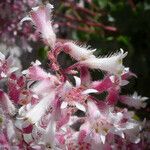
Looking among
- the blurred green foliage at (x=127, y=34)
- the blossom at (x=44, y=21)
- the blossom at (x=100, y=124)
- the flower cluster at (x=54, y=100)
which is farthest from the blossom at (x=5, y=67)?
the blurred green foliage at (x=127, y=34)

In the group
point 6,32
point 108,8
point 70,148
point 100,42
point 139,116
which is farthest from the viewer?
point 108,8

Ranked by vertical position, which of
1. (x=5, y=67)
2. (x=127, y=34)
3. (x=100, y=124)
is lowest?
(x=127, y=34)

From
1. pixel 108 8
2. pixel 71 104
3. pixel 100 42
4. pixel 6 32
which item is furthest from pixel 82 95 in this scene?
pixel 108 8

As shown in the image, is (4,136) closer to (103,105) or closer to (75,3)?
(103,105)

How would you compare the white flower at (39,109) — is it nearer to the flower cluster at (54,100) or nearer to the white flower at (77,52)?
the flower cluster at (54,100)

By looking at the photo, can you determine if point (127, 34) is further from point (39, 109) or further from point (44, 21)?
point (39, 109)

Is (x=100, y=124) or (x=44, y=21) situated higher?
(x=44, y=21)

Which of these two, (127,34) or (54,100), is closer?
(54,100)

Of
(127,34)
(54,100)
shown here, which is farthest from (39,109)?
(127,34)
